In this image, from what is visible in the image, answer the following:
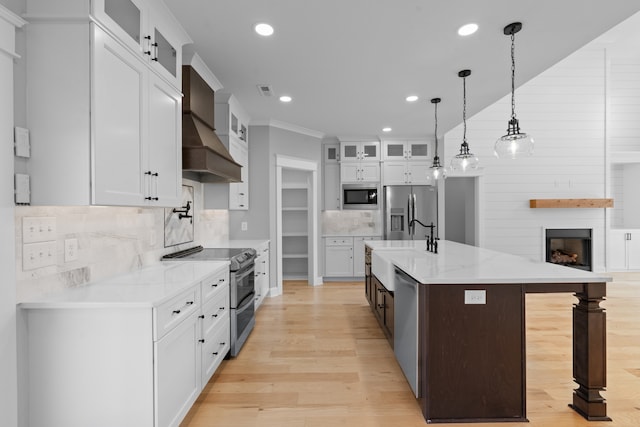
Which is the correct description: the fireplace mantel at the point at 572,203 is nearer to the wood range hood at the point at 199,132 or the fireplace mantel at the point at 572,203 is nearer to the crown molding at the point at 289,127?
the crown molding at the point at 289,127

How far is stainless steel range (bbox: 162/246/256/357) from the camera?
9.84 feet

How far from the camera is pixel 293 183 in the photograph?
6.62 m

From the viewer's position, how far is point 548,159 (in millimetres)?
6703

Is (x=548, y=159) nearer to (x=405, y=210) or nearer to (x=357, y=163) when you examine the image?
(x=405, y=210)

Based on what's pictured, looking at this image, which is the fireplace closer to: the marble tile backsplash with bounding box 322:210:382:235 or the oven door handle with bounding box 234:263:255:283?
the marble tile backsplash with bounding box 322:210:382:235

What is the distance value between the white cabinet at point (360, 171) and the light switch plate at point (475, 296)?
452cm

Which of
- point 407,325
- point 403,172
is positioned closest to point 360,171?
point 403,172

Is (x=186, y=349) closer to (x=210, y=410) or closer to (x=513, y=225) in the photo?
(x=210, y=410)

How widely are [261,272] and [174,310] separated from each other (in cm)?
270

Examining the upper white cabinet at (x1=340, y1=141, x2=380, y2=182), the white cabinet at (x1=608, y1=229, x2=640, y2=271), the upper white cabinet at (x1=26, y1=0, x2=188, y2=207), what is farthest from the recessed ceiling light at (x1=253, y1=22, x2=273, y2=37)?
the white cabinet at (x1=608, y1=229, x2=640, y2=271)

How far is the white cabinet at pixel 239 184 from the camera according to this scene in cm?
427

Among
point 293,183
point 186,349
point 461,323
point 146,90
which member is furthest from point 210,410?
point 293,183

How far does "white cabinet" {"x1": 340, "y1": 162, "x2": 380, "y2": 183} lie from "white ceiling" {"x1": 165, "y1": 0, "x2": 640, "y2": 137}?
6.62 ft

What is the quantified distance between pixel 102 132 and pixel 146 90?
55cm
